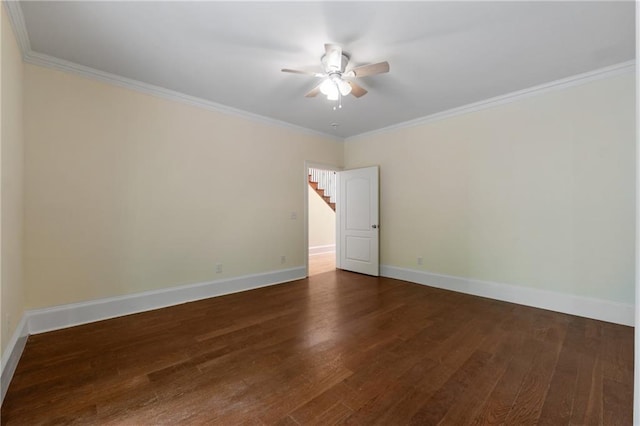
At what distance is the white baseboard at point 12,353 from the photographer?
1.79 m

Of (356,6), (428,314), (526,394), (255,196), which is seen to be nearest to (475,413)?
(526,394)

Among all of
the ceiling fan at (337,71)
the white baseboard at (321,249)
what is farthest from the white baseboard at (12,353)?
the white baseboard at (321,249)

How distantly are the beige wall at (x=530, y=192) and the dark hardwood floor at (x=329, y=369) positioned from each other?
1.97ft

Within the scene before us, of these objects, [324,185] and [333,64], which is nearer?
[333,64]

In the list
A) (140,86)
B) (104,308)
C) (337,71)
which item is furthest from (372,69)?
(104,308)

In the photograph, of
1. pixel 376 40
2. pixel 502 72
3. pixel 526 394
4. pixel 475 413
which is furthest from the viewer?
pixel 502 72

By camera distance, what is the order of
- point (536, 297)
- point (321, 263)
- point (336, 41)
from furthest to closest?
point (321, 263), point (536, 297), point (336, 41)

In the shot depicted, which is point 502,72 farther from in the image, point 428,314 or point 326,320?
point 326,320

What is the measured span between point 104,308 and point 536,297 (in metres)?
5.21

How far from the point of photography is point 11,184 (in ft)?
7.11

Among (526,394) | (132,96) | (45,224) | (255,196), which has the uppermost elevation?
(132,96)

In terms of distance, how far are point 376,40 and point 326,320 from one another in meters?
2.87

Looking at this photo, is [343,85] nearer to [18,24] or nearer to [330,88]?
[330,88]

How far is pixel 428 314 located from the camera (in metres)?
3.17
